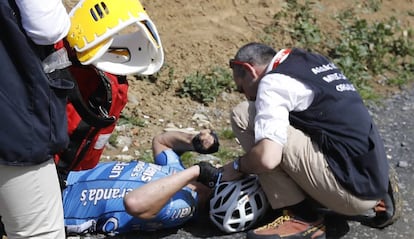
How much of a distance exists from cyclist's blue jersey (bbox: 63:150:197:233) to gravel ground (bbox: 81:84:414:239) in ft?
0.33

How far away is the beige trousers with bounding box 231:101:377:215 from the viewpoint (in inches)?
182

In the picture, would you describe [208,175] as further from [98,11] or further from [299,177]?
[98,11]

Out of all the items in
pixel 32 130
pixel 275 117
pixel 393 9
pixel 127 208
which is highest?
pixel 32 130

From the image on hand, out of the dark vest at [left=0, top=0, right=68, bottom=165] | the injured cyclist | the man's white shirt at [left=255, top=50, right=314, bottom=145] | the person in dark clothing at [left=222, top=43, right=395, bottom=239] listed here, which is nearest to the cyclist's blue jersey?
the injured cyclist

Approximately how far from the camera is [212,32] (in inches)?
297

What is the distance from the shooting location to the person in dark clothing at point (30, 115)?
3396mm

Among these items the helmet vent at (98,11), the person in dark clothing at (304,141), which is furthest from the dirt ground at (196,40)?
the helmet vent at (98,11)

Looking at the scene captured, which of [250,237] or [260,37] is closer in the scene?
[250,237]

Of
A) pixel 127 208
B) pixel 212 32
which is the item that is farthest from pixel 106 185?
pixel 212 32

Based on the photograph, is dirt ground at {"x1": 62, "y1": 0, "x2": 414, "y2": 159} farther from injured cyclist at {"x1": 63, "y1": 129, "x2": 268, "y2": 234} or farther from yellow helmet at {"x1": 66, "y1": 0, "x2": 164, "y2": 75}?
yellow helmet at {"x1": 66, "y1": 0, "x2": 164, "y2": 75}

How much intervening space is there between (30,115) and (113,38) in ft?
2.25

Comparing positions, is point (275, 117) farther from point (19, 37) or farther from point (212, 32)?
point (212, 32)

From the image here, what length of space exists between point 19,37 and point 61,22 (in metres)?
0.18

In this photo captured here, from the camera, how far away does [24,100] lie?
3.49 meters
